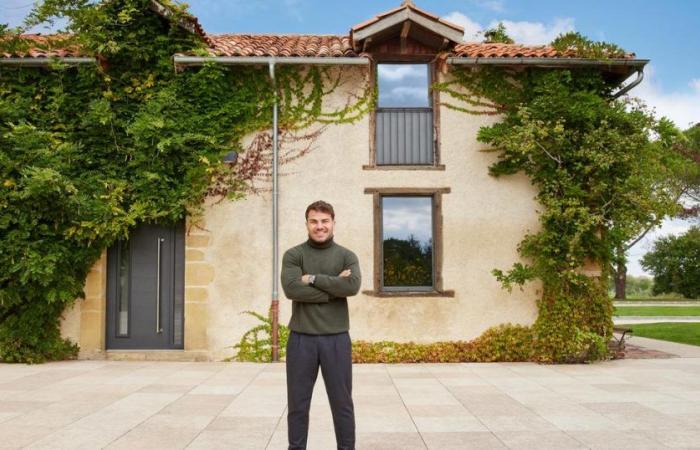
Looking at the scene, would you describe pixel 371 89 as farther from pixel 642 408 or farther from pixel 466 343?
pixel 642 408

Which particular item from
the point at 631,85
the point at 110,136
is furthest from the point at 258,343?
the point at 631,85

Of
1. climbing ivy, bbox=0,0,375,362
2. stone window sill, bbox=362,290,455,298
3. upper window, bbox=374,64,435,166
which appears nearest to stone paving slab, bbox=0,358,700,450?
stone window sill, bbox=362,290,455,298

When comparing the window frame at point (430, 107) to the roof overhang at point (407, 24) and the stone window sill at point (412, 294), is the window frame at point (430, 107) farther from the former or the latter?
the stone window sill at point (412, 294)

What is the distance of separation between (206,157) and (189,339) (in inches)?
119

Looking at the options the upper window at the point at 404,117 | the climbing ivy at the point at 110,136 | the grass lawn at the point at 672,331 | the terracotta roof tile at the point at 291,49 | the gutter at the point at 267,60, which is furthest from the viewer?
the grass lawn at the point at 672,331

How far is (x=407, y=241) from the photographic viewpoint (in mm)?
10883

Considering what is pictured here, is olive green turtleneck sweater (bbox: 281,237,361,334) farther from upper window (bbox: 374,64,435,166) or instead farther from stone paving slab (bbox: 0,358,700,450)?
upper window (bbox: 374,64,435,166)

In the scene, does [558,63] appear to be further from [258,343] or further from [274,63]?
[258,343]

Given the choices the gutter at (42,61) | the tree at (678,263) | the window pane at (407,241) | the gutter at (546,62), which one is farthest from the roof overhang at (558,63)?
the tree at (678,263)

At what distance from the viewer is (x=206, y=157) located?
10.4 meters

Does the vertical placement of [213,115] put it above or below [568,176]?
above

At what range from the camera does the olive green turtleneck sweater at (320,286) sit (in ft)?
14.3

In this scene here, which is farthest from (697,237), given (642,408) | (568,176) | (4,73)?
(4,73)

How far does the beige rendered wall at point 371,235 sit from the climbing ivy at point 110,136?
20.8 inches
